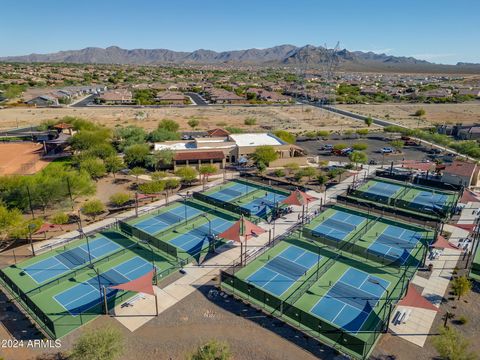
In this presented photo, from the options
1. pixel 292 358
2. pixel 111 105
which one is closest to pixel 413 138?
pixel 292 358

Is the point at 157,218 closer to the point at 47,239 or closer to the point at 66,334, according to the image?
the point at 47,239

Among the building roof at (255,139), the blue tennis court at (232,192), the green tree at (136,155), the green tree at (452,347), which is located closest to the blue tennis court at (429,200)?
the blue tennis court at (232,192)

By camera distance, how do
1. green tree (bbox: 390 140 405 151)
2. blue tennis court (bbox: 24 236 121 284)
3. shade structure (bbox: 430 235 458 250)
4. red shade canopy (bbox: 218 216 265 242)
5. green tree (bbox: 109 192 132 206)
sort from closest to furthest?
blue tennis court (bbox: 24 236 121 284), shade structure (bbox: 430 235 458 250), red shade canopy (bbox: 218 216 265 242), green tree (bbox: 109 192 132 206), green tree (bbox: 390 140 405 151)

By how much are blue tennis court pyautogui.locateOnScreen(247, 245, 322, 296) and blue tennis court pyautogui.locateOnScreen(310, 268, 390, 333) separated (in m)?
3.26

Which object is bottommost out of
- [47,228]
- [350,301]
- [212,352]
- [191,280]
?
[191,280]

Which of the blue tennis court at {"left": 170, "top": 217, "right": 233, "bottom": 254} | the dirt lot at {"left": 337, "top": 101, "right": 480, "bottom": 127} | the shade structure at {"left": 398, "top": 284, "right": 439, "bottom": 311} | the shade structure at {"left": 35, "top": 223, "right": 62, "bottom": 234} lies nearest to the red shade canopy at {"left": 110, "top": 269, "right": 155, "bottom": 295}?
the blue tennis court at {"left": 170, "top": 217, "right": 233, "bottom": 254}

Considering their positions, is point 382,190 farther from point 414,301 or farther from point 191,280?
point 191,280

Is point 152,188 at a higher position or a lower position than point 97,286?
higher

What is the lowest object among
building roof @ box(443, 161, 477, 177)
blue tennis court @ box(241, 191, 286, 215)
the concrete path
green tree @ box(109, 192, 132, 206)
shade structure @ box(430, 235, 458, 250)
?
the concrete path

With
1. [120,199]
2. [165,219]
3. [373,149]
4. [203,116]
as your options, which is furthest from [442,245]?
[203,116]

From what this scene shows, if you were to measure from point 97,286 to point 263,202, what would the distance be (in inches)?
942

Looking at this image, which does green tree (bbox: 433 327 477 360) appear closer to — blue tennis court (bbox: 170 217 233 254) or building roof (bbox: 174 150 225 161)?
blue tennis court (bbox: 170 217 233 254)

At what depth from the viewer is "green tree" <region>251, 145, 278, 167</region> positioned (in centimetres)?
6250

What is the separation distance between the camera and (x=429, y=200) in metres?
47.2
